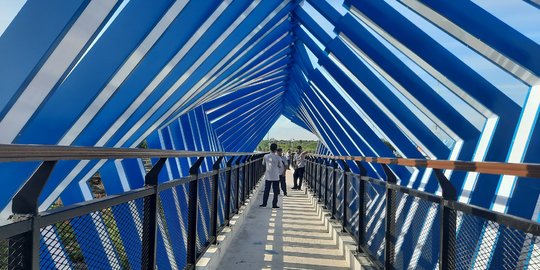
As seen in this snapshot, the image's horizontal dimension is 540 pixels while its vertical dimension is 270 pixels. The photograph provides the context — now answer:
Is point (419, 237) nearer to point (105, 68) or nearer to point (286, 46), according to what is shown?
point (105, 68)

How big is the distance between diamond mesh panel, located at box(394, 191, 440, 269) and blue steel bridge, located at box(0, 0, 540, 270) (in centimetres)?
2

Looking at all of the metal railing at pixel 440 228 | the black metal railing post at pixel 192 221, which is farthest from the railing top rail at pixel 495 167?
the black metal railing post at pixel 192 221

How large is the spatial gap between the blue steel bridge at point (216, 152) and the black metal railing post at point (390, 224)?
2cm

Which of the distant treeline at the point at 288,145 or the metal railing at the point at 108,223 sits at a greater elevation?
the distant treeline at the point at 288,145

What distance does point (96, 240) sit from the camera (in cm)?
280

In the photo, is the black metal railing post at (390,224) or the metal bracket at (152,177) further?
the black metal railing post at (390,224)

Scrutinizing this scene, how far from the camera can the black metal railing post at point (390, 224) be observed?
421 centimetres

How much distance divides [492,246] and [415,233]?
4.61ft

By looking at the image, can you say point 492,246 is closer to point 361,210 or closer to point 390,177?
point 390,177

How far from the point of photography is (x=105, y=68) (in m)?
4.19

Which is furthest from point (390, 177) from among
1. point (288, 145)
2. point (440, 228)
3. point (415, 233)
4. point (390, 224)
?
point (288, 145)

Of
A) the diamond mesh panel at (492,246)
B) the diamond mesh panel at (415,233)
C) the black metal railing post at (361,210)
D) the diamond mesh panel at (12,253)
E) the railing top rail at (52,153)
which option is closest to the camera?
the railing top rail at (52,153)

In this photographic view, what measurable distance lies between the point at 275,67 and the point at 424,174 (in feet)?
23.0

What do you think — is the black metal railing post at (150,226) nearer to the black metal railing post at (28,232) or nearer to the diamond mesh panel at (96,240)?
the diamond mesh panel at (96,240)
